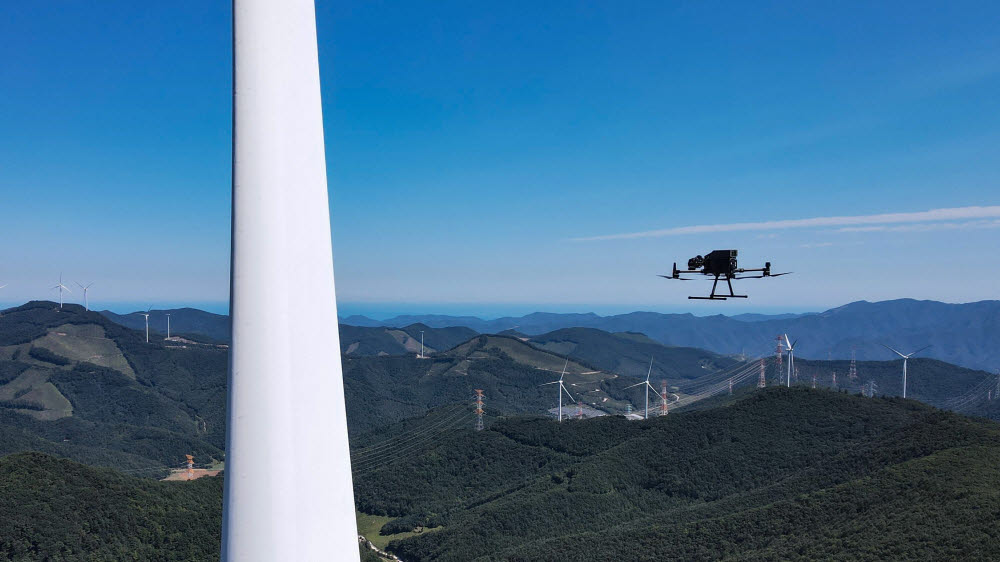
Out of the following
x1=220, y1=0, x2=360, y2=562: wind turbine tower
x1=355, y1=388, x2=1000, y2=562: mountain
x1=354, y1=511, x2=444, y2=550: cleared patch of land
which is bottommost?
x1=354, y1=511, x2=444, y2=550: cleared patch of land

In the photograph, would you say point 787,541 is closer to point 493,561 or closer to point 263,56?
point 493,561

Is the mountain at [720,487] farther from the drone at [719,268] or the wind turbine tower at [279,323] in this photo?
the wind turbine tower at [279,323]

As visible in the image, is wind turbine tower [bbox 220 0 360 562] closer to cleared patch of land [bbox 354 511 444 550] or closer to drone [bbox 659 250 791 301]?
drone [bbox 659 250 791 301]

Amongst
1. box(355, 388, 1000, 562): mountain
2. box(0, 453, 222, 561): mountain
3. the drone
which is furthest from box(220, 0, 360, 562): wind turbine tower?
box(0, 453, 222, 561): mountain

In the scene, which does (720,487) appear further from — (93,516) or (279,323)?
(279,323)

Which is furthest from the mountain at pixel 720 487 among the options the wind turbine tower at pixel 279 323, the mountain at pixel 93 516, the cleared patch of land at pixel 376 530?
the wind turbine tower at pixel 279 323

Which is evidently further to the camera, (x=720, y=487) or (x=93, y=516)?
(x=720, y=487)

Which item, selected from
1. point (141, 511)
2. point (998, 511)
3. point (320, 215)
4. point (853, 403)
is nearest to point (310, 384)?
point (320, 215)

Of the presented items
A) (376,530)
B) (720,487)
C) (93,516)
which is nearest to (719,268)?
(93,516)
